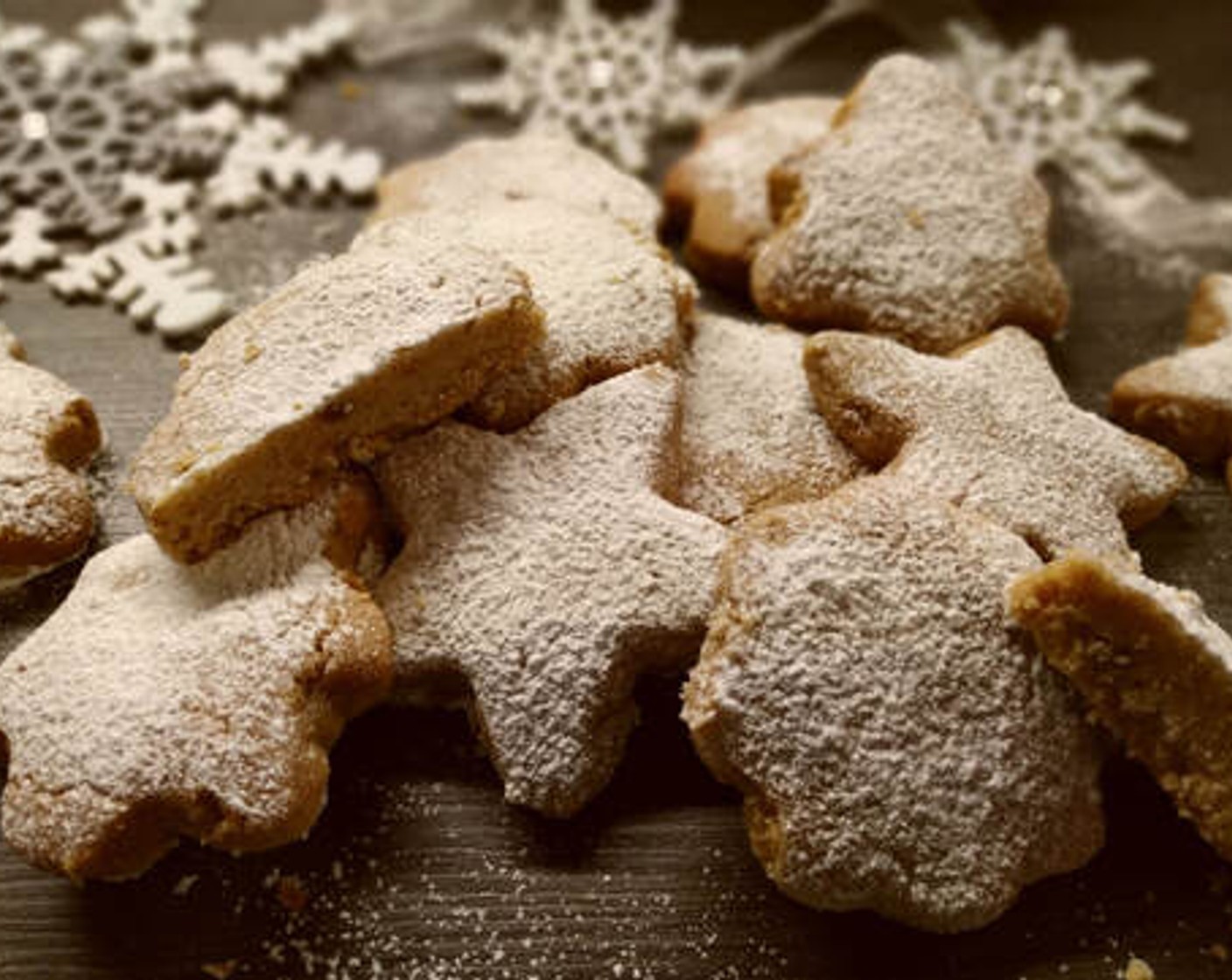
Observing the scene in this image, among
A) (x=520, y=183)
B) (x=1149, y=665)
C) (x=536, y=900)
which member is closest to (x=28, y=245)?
(x=520, y=183)

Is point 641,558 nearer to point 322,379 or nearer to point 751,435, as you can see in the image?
point 751,435

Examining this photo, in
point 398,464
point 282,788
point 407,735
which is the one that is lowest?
point 407,735

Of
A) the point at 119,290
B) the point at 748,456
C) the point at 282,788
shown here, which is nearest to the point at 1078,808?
the point at 748,456

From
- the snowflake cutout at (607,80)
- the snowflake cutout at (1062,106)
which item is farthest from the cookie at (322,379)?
the snowflake cutout at (1062,106)

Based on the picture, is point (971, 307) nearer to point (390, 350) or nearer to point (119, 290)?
point (390, 350)

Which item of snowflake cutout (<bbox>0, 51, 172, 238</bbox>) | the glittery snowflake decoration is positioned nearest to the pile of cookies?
the glittery snowflake decoration

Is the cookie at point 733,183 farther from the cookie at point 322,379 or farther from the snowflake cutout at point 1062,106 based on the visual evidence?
the cookie at point 322,379
